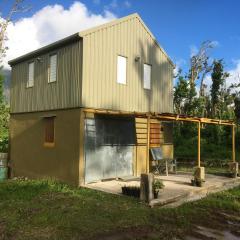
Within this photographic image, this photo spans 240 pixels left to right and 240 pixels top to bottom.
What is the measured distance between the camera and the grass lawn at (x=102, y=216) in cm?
796

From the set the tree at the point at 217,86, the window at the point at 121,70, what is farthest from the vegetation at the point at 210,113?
the window at the point at 121,70

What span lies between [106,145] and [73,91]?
253cm

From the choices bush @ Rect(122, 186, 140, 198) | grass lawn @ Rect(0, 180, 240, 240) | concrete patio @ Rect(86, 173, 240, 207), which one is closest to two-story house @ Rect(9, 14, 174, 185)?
concrete patio @ Rect(86, 173, 240, 207)

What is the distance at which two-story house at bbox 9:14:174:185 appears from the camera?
1391 centimetres

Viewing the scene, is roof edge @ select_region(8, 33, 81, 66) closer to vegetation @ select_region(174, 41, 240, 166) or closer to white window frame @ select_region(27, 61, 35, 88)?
white window frame @ select_region(27, 61, 35, 88)

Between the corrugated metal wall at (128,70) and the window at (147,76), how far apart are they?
20 centimetres

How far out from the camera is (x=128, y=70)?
15.7 meters

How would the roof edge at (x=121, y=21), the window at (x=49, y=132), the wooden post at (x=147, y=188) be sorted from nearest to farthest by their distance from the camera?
the wooden post at (x=147, y=188)
the roof edge at (x=121, y=21)
the window at (x=49, y=132)

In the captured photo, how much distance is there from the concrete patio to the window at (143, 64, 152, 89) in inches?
167

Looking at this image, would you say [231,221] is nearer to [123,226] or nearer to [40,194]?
[123,226]

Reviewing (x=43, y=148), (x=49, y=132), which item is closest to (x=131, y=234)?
(x=49, y=132)

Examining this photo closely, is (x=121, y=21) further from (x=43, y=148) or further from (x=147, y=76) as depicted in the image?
(x=43, y=148)

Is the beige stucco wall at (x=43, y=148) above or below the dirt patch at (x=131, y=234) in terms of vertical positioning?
above

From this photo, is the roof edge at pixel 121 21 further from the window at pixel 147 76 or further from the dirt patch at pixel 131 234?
the dirt patch at pixel 131 234
